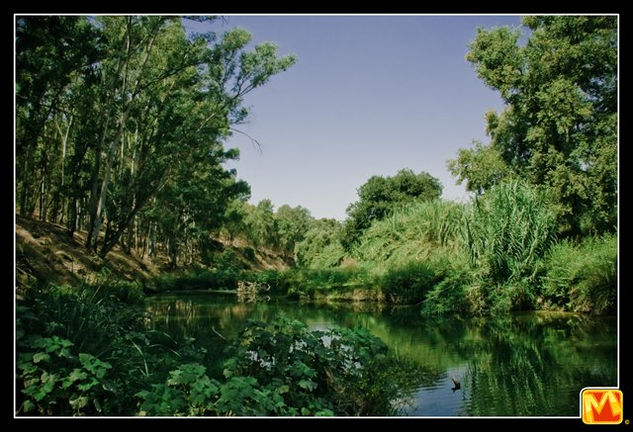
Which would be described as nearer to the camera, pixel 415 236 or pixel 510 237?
pixel 510 237

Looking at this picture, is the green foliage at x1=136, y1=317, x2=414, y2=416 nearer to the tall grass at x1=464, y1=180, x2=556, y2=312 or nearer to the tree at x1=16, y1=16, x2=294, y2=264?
the tall grass at x1=464, y1=180, x2=556, y2=312

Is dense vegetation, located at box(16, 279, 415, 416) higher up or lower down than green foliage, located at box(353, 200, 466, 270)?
lower down

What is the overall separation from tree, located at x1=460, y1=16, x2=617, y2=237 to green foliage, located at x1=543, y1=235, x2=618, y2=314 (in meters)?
3.67

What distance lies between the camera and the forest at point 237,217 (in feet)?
12.1

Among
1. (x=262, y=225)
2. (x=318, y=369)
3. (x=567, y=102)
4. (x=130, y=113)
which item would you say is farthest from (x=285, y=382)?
(x=262, y=225)

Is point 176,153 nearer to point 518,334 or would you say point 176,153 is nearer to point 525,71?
point 525,71

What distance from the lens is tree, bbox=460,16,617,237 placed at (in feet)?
49.6

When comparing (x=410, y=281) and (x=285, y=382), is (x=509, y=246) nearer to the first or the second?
(x=410, y=281)

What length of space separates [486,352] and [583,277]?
14.9 feet

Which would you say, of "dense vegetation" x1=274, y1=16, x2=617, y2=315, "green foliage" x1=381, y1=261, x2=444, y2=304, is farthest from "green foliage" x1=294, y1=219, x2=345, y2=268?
"green foliage" x1=381, y1=261, x2=444, y2=304

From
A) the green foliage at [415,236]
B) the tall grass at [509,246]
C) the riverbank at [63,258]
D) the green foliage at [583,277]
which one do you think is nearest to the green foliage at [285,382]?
the riverbank at [63,258]

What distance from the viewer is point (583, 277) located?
10094 millimetres
